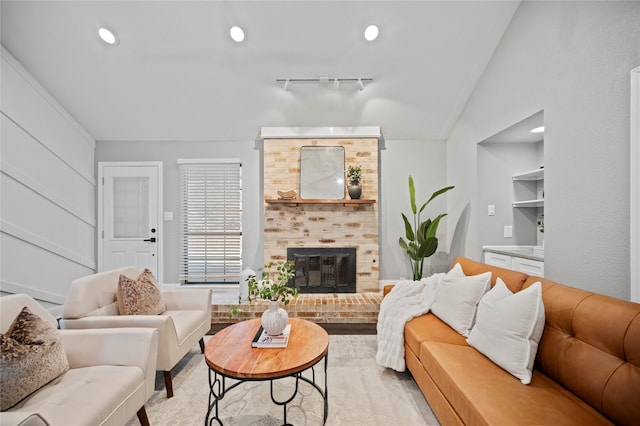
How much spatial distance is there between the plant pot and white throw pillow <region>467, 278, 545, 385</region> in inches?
102

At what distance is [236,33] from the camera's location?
3.16 meters

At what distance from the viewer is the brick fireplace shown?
14.1ft

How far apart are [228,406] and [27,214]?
3.51 m

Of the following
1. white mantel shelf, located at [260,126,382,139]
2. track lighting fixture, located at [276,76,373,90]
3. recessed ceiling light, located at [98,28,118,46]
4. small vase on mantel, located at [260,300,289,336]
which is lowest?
small vase on mantel, located at [260,300,289,336]

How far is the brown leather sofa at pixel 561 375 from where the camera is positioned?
1.18m

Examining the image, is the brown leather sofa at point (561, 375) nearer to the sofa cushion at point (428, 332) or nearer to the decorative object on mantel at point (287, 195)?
the sofa cushion at point (428, 332)

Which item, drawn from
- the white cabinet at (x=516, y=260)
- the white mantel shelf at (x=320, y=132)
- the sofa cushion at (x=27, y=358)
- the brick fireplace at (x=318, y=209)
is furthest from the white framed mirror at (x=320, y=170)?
the sofa cushion at (x=27, y=358)

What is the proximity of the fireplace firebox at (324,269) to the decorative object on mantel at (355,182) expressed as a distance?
800 millimetres

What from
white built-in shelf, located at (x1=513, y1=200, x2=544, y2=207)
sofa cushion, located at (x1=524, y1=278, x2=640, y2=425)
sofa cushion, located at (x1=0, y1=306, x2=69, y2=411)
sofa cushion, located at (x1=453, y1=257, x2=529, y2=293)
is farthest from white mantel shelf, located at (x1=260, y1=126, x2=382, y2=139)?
sofa cushion, located at (x1=0, y1=306, x2=69, y2=411)

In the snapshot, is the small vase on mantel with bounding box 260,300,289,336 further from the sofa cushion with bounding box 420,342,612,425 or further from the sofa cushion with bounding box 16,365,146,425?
the sofa cushion with bounding box 420,342,612,425

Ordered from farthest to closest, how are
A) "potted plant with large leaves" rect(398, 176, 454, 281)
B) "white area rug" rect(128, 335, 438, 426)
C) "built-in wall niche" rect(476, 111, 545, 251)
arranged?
"potted plant with large leaves" rect(398, 176, 454, 281) → "built-in wall niche" rect(476, 111, 545, 251) → "white area rug" rect(128, 335, 438, 426)

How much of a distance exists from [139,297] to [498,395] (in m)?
2.42

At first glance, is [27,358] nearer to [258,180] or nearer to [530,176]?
[258,180]

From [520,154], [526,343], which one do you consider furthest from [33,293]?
[520,154]
